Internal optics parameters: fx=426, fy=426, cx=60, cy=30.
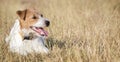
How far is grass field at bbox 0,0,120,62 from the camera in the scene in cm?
687

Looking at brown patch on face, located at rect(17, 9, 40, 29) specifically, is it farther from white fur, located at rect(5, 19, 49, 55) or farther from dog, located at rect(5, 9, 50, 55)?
white fur, located at rect(5, 19, 49, 55)

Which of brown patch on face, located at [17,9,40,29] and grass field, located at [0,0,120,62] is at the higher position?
brown patch on face, located at [17,9,40,29]

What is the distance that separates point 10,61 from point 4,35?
1772 millimetres

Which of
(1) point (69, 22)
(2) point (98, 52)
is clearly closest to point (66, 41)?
(2) point (98, 52)

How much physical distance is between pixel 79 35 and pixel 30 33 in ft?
4.74

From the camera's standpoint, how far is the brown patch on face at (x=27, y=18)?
7.60 meters

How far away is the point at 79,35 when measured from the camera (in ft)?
28.5

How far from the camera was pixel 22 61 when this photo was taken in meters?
7.19

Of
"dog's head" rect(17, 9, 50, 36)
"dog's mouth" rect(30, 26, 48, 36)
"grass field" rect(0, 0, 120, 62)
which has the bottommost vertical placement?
"grass field" rect(0, 0, 120, 62)

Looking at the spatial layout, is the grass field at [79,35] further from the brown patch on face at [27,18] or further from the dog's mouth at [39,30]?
the brown patch on face at [27,18]

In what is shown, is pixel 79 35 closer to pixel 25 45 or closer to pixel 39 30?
pixel 39 30

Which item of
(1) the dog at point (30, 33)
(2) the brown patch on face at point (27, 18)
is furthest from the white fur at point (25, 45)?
(2) the brown patch on face at point (27, 18)

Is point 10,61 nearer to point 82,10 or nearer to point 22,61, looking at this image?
point 22,61

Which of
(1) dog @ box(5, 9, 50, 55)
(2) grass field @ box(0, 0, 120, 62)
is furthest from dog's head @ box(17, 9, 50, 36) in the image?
(2) grass field @ box(0, 0, 120, 62)
